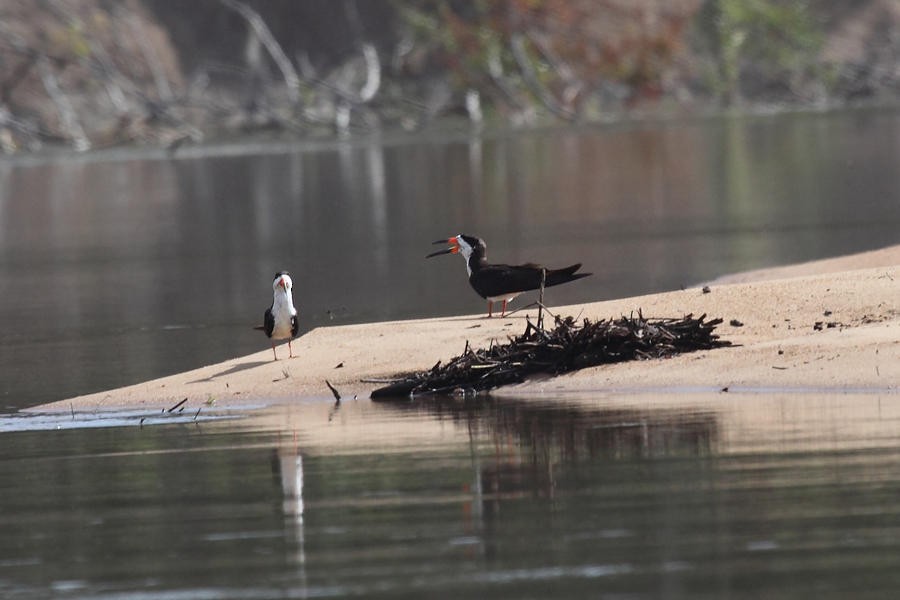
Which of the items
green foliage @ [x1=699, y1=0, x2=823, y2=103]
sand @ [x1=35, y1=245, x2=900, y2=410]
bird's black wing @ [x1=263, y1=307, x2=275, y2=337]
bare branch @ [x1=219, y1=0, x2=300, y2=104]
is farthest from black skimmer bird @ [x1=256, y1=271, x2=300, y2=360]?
green foliage @ [x1=699, y1=0, x2=823, y2=103]

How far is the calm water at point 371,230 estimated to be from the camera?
18.8 metres

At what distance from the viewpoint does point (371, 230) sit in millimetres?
30359

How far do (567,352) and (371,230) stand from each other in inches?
698

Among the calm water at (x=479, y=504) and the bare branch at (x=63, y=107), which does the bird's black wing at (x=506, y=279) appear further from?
the bare branch at (x=63, y=107)

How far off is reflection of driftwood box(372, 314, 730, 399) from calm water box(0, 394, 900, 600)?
0.73m

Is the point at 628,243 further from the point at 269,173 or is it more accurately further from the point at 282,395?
the point at 269,173

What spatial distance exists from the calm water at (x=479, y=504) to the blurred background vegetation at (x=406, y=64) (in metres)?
50.0

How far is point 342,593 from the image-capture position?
7113 millimetres

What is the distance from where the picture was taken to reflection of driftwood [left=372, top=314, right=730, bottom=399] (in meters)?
12.7

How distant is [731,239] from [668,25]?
158 ft

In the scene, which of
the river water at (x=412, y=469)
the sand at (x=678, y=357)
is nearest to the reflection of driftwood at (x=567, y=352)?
the sand at (x=678, y=357)

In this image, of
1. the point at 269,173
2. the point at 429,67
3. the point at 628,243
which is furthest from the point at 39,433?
the point at 429,67

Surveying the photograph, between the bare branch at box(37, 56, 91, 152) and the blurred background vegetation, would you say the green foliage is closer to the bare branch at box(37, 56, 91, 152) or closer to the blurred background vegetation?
the blurred background vegetation

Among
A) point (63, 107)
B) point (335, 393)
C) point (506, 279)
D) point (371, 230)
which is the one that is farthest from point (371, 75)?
point (335, 393)
